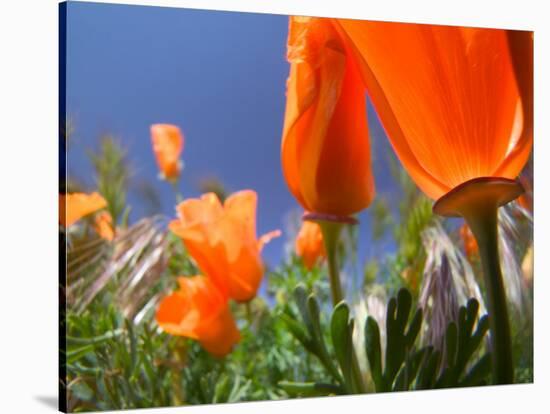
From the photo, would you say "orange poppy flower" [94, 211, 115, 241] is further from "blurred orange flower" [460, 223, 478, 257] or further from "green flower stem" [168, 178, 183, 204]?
"blurred orange flower" [460, 223, 478, 257]

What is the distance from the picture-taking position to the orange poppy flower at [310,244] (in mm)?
3826

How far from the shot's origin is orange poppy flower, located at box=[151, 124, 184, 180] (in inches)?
142

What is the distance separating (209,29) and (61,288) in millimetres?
937

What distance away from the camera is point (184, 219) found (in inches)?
144

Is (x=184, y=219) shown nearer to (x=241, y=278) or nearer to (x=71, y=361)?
(x=241, y=278)

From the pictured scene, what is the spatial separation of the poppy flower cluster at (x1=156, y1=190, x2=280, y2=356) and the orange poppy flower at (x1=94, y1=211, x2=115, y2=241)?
0.64 ft

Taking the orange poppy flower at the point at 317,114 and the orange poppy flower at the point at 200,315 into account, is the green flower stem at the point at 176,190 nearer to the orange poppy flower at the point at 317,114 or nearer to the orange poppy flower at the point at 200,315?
the orange poppy flower at the point at 200,315

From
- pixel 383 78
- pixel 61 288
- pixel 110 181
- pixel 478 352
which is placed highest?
pixel 383 78

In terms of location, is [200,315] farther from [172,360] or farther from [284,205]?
[284,205]

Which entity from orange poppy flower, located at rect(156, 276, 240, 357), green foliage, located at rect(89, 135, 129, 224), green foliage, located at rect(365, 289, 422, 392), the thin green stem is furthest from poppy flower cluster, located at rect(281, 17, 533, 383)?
green foliage, located at rect(89, 135, 129, 224)
